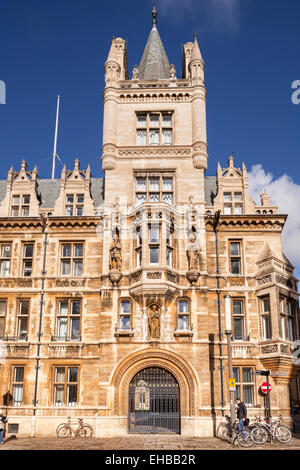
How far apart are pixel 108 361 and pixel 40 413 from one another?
190 inches

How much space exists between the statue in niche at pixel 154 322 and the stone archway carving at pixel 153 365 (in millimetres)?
862

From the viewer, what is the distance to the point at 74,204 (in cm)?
3012

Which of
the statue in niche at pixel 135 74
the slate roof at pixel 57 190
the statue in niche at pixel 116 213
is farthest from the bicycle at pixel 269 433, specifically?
the statue in niche at pixel 135 74

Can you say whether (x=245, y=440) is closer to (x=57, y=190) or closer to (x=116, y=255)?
(x=116, y=255)

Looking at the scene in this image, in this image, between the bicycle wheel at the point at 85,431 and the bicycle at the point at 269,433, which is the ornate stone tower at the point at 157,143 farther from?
the bicycle at the point at 269,433

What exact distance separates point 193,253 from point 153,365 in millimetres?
6723

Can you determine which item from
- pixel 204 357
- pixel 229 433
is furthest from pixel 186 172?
pixel 229 433

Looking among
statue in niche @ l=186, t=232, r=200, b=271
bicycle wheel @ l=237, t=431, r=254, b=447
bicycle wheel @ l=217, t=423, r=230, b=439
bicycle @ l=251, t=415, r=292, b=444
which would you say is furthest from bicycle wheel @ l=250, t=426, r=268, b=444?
statue in niche @ l=186, t=232, r=200, b=271

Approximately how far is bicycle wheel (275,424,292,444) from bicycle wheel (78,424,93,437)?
9810 millimetres

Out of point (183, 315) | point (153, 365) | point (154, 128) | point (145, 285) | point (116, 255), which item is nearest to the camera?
point (153, 365)

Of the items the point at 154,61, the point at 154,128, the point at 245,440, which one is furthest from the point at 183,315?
the point at 154,61

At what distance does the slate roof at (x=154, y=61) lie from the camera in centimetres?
3381

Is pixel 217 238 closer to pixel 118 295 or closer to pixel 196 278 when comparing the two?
pixel 196 278

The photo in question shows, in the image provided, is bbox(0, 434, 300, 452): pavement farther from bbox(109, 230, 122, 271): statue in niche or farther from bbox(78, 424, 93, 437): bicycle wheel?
bbox(109, 230, 122, 271): statue in niche
